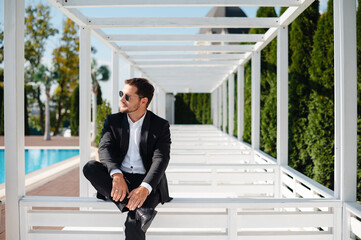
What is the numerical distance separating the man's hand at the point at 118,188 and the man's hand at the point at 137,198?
0.06 metres

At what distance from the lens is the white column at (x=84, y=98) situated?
133 inches

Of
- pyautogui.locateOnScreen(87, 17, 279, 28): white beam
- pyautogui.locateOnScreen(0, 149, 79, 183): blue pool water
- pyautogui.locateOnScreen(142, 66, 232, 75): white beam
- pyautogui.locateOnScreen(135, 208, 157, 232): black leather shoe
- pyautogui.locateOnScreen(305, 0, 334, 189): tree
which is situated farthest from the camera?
pyautogui.locateOnScreen(0, 149, 79, 183): blue pool water

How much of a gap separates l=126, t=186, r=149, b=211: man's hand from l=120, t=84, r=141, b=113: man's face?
0.50 m

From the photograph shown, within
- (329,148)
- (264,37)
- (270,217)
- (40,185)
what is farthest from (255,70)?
(40,185)

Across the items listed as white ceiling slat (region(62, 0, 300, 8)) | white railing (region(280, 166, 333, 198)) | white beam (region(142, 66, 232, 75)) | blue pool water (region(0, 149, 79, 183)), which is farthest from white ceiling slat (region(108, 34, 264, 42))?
blue pool water (region(0, 149, 79, 183))

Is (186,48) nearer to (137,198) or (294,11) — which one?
(294,11)

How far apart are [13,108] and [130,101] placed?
79 centimetres

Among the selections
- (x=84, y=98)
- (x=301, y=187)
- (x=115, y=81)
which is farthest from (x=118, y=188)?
(x=115, y=81)

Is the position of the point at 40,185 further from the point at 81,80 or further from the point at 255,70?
the point at 255,70

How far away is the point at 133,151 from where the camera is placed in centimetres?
216

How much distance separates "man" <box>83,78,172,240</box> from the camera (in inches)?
79.8

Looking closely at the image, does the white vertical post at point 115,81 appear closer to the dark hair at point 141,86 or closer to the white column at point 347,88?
the dark hair at point 141,86

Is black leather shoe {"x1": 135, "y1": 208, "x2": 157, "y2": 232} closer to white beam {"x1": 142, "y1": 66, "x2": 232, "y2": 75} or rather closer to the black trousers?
the black trousers

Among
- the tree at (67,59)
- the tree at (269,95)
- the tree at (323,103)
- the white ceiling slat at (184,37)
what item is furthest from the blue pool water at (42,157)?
the tree at (323,103)
